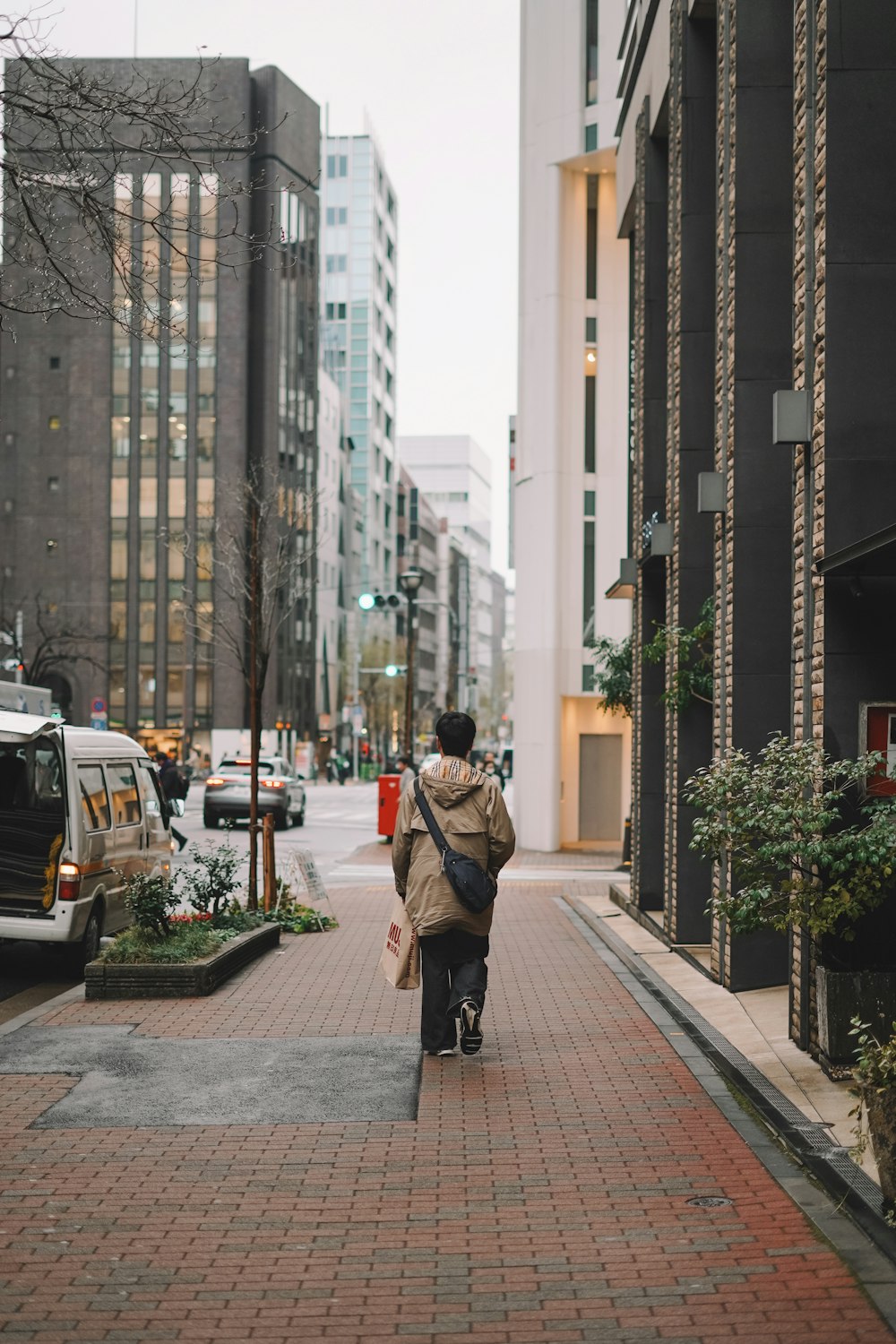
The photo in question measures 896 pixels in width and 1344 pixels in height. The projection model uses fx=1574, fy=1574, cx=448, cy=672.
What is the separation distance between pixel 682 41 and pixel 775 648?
634 centimetres

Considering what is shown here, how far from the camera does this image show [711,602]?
46.9 ft

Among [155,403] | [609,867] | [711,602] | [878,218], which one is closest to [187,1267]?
[878,218]

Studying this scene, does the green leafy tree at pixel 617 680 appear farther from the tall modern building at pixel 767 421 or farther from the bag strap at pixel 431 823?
the bag strap at pixel 431 823

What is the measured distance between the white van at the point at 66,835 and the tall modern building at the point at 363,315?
Result: 361ft

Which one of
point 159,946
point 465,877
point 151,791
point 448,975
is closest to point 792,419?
point 465,877

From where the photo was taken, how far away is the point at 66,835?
1301 cm

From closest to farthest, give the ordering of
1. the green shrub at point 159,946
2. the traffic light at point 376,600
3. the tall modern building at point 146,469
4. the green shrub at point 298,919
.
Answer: the green shrub at point 159,946 → the green shrub at point 298,919 → the traffic light at point 376,600 → the tall modern building at point 146,469

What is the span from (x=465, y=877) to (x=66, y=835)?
5.54 m

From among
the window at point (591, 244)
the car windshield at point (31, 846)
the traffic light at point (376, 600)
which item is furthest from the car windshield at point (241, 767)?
the car windshield at point (31, 846)

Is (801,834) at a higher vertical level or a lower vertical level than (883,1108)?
higher

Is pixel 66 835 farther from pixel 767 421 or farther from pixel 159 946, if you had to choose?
pixel 767 421

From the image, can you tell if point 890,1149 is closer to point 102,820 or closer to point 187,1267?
point 187,1267

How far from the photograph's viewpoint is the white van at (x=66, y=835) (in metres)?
12.9

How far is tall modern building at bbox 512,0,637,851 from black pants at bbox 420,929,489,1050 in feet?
71.0
